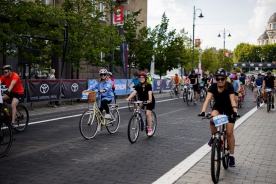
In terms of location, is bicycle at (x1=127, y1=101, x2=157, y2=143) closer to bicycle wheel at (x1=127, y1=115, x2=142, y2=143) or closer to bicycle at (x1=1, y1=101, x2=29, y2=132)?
bicycle wheel at (x1=127, y1=115, x2=142, y2=143)

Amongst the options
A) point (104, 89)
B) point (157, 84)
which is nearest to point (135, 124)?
point (104, 89)

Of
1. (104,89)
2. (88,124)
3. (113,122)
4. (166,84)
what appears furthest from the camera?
(166,84)

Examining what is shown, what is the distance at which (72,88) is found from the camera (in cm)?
2047

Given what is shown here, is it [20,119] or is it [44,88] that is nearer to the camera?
[20,119]

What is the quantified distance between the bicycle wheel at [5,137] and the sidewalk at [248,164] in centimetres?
346

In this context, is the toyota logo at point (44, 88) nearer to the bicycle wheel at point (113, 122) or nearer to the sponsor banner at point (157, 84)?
the bicycle wheel at point (113, 122)

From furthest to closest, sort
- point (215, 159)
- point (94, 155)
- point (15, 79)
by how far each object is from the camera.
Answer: point (15, 79), point (94, 155), point (215, 159)

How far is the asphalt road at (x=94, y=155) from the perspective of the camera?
5.91 m

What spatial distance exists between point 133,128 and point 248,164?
3141 millimetres

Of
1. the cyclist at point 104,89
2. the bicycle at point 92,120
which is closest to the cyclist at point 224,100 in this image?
the bicycle at point 92,120

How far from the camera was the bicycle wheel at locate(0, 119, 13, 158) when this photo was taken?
719cm

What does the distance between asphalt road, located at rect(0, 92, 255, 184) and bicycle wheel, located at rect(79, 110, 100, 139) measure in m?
0.17

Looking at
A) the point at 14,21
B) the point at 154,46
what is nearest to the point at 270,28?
the point at 154,46

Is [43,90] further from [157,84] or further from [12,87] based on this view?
[157,84]
